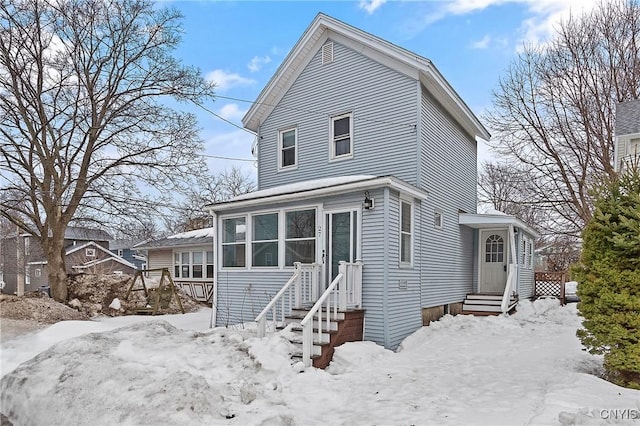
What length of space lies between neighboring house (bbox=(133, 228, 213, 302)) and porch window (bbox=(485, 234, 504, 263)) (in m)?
11.4

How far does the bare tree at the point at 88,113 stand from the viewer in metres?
15.3

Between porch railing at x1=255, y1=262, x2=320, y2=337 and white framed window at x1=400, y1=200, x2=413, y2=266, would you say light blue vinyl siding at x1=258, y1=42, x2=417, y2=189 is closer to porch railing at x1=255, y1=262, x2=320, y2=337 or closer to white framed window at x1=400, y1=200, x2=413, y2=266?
white framed window at x1=400, y1=200, x2=413, y2=266

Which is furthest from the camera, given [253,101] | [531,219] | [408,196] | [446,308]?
[531,219]

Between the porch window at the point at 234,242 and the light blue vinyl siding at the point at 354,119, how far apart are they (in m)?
1.88

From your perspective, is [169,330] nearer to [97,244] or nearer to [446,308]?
[446,308]

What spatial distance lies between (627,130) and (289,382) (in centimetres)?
1445

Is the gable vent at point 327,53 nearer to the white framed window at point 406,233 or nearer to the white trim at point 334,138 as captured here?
the white trim at point 334,138

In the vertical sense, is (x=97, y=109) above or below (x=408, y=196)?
above

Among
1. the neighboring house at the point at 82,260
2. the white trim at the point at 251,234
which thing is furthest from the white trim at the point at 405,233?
the neighboring house at the point at 82,260

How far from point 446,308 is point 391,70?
6297mm

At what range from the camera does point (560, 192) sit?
814 inches

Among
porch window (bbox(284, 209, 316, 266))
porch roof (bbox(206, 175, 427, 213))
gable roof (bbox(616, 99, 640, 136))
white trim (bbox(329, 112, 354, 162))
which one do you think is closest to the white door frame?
porch window (bbox(284, 209, 316, 266))

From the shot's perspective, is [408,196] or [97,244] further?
[97,244]

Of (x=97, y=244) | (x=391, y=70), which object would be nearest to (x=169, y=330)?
(x=391, y=70)
